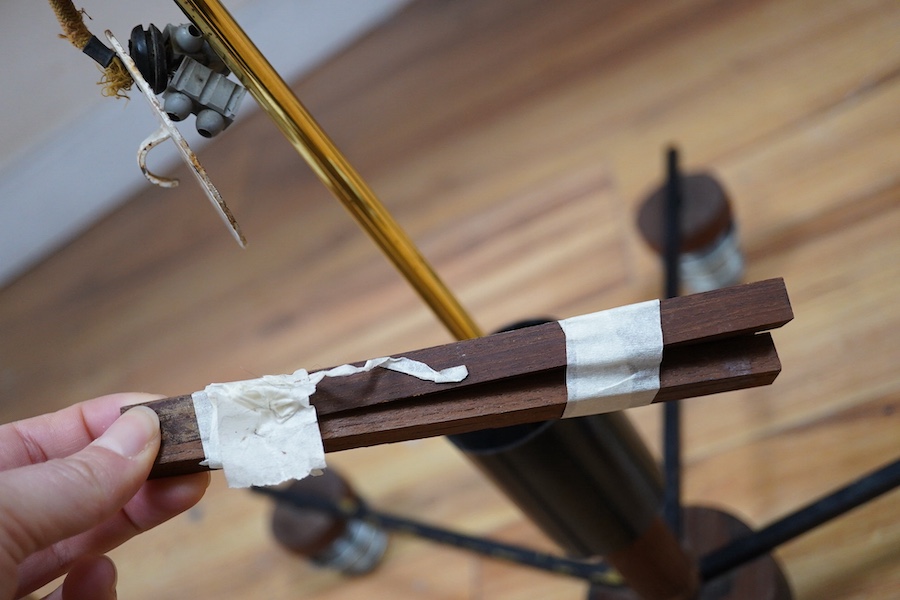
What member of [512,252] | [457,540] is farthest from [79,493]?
[512,252]

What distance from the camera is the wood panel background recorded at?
2.34 ft

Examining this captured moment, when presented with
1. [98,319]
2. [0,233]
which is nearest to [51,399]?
[98,319]

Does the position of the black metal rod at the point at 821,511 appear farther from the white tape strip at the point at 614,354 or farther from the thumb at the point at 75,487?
the thumb at the point at 75,487

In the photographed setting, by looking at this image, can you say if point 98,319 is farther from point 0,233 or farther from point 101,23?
point 101,23

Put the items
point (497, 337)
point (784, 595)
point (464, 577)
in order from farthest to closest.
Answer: point (464, 577)
point (784, 595)
point (497, 337)

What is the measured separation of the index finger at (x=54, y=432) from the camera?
1.56 ft

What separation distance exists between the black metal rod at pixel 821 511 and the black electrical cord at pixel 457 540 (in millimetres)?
109

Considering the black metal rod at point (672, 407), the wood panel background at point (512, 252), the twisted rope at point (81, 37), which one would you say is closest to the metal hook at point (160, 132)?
the twisted rope at point (81, 37)

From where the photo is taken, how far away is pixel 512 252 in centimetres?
94

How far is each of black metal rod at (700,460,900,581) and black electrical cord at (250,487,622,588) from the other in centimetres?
11

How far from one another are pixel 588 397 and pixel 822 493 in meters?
0.39

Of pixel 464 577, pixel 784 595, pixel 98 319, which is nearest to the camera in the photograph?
pixel 784 595

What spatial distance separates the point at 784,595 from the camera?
1.98ft

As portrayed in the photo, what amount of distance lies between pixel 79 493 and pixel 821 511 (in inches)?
18.2
